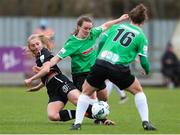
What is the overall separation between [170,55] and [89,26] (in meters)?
16.3

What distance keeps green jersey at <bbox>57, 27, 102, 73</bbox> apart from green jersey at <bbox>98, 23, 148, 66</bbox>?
1.07 metres

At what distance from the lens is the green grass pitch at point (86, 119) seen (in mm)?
11095

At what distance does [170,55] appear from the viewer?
27.9 meters

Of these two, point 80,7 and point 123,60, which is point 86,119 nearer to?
point 123,60

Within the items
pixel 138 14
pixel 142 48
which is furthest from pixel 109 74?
pixel 138 14

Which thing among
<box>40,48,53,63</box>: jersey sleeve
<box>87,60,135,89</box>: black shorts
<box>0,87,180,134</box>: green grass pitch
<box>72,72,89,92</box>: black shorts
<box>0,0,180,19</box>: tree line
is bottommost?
<box>0,87,180,134</box>: green grass pitch

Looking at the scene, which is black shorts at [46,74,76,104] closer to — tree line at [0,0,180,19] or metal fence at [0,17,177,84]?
metal fence at [0,17,177,84]

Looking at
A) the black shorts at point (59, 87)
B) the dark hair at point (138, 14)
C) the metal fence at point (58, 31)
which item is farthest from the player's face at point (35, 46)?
the metal fence at point (58, 31)

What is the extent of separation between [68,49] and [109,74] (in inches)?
45.4

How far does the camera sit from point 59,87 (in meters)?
12.4

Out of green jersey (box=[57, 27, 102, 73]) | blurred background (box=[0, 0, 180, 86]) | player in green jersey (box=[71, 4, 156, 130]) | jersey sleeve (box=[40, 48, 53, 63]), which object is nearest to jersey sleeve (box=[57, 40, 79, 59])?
green jersey (box=[57, 27, 102, 73])

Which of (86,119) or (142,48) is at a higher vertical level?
(142,48)

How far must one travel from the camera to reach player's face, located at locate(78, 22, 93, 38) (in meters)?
11.8

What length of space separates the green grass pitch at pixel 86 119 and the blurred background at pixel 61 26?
656 centimetres
